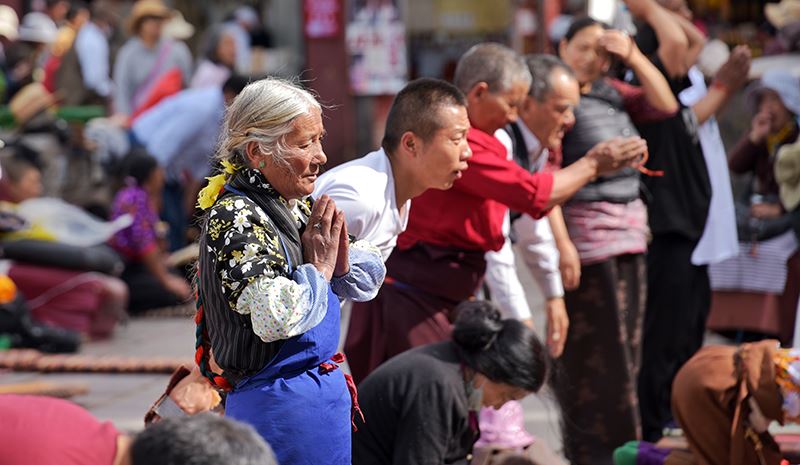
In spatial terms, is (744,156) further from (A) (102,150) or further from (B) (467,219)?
(A) (102,150)

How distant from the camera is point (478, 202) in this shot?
4.50 metres

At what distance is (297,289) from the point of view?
3.05 metres

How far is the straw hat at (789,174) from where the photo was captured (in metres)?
6.94

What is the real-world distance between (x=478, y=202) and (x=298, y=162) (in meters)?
1.38

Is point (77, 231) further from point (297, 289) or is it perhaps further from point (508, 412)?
point (297, 289)

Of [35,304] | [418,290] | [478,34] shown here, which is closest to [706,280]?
[418,290]

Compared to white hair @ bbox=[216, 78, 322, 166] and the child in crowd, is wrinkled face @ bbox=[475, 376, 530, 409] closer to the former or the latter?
white hair @ bbox=[216, 78, 322, 166]

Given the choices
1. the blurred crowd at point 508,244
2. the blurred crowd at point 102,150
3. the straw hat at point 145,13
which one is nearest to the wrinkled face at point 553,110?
the blurred crowd at point 508,244

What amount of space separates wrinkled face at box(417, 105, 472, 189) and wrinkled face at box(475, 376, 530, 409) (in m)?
0.62

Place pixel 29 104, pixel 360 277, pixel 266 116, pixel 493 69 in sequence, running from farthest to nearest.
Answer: pixel 29 104 → pixel 493 69 → pixel 360 277 → pixel 266 116

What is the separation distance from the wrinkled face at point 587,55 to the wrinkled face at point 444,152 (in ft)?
4.74

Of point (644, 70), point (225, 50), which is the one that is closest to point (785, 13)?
point (644, 70)

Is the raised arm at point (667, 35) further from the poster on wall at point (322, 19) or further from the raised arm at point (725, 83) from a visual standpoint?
the poster on wall at point (322, 19)

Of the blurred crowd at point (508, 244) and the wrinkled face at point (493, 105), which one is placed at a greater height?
the wrinkled face at point (493, 105)
